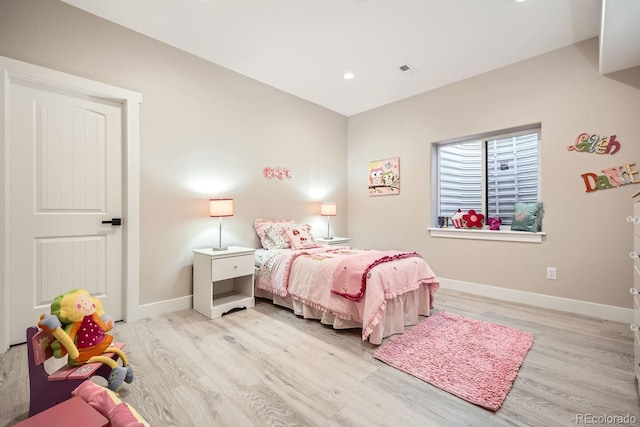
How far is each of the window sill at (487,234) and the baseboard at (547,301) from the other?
0.59 metres

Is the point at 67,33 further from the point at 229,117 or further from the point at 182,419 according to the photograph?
the point at 182,419

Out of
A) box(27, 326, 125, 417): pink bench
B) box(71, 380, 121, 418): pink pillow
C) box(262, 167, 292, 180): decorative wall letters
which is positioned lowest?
box(27, 326, 125, 417): pink bench

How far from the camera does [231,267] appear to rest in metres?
2.86

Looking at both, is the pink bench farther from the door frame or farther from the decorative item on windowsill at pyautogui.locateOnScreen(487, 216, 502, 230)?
the decorative item on windowsill at pyautogui.locateOnScreen(487, 216, 502, 230)

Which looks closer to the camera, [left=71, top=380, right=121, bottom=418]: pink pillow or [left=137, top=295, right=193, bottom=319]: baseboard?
[left=71, top=380, right=121, bottom=418]: pink pillow

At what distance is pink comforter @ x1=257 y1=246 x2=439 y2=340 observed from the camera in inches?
86.4

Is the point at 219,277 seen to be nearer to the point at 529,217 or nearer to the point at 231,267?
the point at 231,267

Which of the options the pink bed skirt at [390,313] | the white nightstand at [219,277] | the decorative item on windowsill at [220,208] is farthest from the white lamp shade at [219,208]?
the pink bed skirt at [390,313]

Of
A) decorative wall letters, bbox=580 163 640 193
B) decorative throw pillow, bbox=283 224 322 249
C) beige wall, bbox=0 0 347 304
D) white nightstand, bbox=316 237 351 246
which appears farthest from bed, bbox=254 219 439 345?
decorative wall letters, bbox=580 163 640 193

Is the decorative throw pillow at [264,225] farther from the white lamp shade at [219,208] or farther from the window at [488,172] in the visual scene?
the window at [488,172]

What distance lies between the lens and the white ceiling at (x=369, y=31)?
2344 millimetres

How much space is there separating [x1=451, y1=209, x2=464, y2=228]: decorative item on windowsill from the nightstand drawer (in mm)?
2704

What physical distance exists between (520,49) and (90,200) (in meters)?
4.55

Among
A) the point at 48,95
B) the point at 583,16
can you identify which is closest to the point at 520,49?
the point at 583,16
